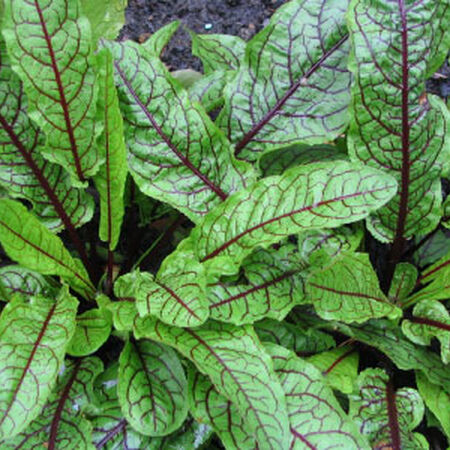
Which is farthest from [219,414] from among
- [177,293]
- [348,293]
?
[348,293]

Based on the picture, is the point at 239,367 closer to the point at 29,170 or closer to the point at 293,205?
the point at 293,205

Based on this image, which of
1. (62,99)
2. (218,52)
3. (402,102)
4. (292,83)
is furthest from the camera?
(218,52)

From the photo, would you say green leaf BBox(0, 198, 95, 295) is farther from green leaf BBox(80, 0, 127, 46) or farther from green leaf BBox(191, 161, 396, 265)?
green leaf BBox(80, 0, 127, 46)

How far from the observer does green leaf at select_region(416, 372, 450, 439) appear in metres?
1.48

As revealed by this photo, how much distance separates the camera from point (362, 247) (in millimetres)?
1754

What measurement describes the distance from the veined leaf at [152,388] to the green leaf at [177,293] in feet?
0.60

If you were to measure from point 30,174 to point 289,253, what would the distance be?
67cm

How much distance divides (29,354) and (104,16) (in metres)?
0.90

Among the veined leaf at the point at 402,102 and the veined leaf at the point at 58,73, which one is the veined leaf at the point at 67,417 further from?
the veined leaf at the point at 402,102

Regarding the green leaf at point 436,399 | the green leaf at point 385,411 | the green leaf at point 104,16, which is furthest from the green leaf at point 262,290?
the green leaf at point 104,16

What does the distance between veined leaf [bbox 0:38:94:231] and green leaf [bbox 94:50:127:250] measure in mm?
96

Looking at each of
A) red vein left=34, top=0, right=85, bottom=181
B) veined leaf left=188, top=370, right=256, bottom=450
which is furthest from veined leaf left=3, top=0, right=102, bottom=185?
veined leaf left=188, top=370, right=256, bottom=450

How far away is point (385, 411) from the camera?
1.48 m

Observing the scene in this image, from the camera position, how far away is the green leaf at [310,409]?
4.34 ft
